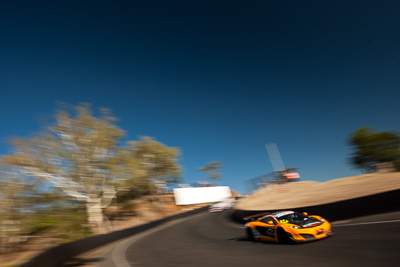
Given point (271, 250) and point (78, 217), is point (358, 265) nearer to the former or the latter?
point (271, 250)

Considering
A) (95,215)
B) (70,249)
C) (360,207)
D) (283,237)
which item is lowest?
(283,237)

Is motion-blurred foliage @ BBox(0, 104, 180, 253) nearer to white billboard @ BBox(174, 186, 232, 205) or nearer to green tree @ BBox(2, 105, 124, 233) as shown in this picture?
green tree @ BBox(2, 105, 124, 233)

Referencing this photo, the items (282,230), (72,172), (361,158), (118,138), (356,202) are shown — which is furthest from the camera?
(361,158)

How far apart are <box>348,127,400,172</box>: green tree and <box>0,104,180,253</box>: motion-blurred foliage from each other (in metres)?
39.8

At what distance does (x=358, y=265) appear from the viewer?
4.50m

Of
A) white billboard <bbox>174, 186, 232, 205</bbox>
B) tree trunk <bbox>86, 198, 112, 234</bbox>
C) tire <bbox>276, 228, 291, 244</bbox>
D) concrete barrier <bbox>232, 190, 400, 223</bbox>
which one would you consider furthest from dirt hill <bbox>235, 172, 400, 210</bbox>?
tree trunk <bbox>86, 198, 112, 234</bbox>

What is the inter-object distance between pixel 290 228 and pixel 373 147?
46558mm

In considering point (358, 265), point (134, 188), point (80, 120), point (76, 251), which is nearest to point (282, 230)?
point (358, 265)

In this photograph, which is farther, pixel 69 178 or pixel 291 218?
pixel 69 178

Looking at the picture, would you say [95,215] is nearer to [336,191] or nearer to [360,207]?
[336,191]

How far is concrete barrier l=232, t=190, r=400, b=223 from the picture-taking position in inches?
394

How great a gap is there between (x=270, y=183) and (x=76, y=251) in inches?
1247

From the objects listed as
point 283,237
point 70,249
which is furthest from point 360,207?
point 70,249

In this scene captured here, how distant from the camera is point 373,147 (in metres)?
44.0
